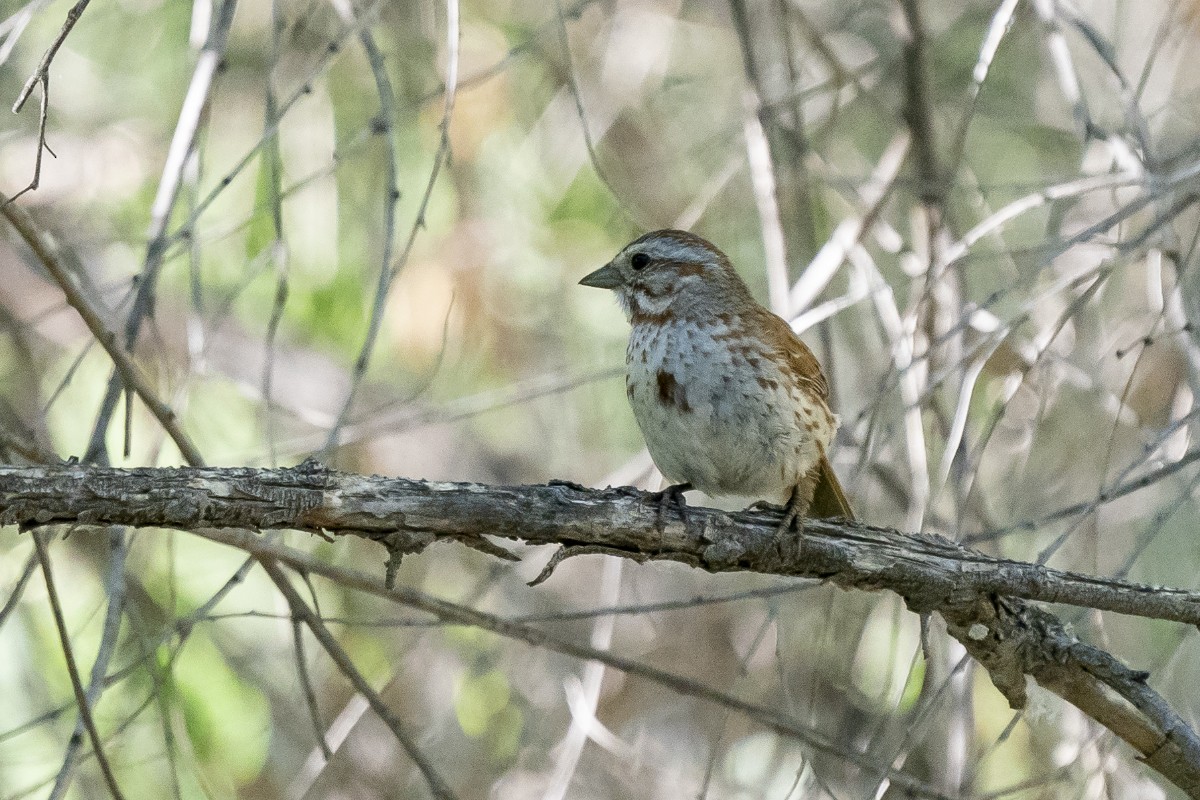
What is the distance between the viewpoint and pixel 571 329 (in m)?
6.45

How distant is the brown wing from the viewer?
4016 millimetres

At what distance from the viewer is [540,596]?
6.78 m

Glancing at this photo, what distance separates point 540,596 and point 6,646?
2.67m

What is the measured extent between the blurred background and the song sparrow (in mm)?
198

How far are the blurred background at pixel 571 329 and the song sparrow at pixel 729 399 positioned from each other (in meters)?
0.20

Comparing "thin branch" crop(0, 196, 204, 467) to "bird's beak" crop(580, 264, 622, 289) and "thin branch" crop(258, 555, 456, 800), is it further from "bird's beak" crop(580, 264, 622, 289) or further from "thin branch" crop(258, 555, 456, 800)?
"bird's beak" crop(580, 264, 622, 289)

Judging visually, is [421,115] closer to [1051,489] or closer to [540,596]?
[540,596]

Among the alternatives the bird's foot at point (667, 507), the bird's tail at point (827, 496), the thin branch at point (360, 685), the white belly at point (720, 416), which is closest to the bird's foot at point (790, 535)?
the bird's foot at point (667, 507)

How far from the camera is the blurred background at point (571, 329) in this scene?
4.49 meters

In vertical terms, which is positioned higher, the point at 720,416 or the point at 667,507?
the point at 720,416

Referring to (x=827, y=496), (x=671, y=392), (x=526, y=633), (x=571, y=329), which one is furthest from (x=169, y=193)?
(x=571, y=329)

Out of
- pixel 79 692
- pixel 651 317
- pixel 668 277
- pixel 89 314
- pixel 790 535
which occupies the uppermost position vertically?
pixel 668 277

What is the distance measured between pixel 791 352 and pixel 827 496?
46 cm

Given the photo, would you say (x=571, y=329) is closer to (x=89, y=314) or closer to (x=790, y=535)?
(x=790, y=535)
